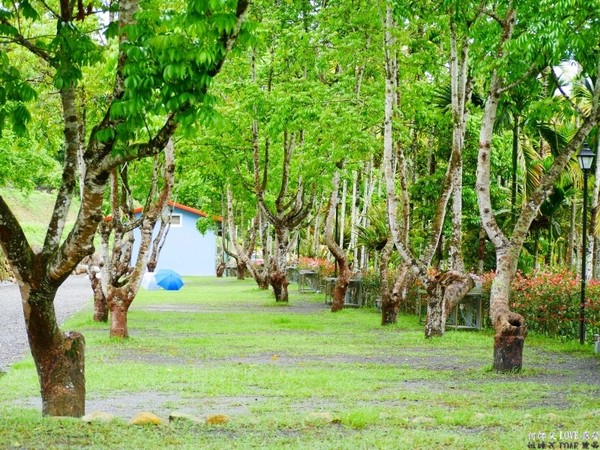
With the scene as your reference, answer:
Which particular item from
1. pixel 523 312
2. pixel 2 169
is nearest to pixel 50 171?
pixel 2 169

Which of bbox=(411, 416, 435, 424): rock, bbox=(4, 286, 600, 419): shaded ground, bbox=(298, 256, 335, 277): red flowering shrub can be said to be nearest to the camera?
bbox=(411, 416, 435, 424): rock

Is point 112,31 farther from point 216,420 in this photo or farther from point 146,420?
point 216,420

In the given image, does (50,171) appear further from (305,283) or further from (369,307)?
(369,307)

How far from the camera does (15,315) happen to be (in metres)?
25.5

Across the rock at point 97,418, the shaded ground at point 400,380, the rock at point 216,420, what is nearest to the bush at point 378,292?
the shaded ground at point 400,380

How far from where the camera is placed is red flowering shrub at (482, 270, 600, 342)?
703 inches

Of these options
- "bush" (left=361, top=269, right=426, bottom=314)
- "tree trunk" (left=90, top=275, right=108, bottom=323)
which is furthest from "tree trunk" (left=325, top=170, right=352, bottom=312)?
"tree trunk" (left=90, top=275, right=108, bottom=323)

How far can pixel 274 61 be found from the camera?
26797 mm

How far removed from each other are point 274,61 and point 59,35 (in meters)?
18.0

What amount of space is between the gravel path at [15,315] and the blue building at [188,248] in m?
22.5

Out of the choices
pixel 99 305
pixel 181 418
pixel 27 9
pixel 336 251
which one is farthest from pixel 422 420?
pixel 336 251

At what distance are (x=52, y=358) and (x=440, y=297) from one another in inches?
442

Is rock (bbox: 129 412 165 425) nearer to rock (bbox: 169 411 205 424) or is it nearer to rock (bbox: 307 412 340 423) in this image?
rock (bbox: 169 411 205 424)

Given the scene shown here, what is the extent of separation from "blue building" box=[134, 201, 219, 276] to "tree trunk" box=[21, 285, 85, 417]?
5680cm
